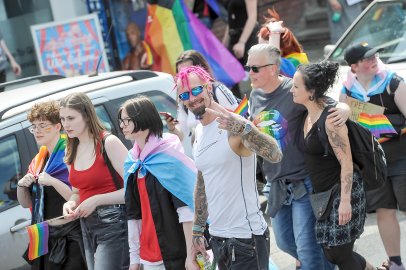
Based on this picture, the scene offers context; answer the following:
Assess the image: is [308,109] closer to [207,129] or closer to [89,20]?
[207,129]

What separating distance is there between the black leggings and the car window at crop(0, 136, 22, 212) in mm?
2447

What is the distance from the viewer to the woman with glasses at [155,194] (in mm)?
4773

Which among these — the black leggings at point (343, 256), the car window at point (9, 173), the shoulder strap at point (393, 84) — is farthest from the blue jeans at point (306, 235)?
the car window at point (9, 173)

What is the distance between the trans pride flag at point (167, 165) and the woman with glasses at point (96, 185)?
0.28 metres

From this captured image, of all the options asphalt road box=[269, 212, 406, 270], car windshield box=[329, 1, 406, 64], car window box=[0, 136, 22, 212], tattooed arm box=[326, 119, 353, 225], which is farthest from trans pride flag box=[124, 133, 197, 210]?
car windshield box=[329, 1, 406, 64]

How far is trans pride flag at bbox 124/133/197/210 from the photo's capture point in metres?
4.79

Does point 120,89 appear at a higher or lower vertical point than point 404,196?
higher

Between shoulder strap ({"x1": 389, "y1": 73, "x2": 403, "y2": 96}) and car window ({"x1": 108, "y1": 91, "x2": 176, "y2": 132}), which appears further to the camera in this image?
car window ({"x1": 108, "y1": 91, "x2": 176, "y2": 132})

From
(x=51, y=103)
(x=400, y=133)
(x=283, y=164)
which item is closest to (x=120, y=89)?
(x=51, y=103)

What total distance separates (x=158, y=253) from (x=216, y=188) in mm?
610

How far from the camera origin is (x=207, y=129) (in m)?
4.50

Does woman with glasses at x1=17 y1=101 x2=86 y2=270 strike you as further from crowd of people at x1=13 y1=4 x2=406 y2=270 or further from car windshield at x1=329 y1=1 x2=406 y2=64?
car windshield at x1=329 y1=1 x2=406 y2=64

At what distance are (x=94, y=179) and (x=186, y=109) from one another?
1156 mm

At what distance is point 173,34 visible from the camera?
37.1 feet
